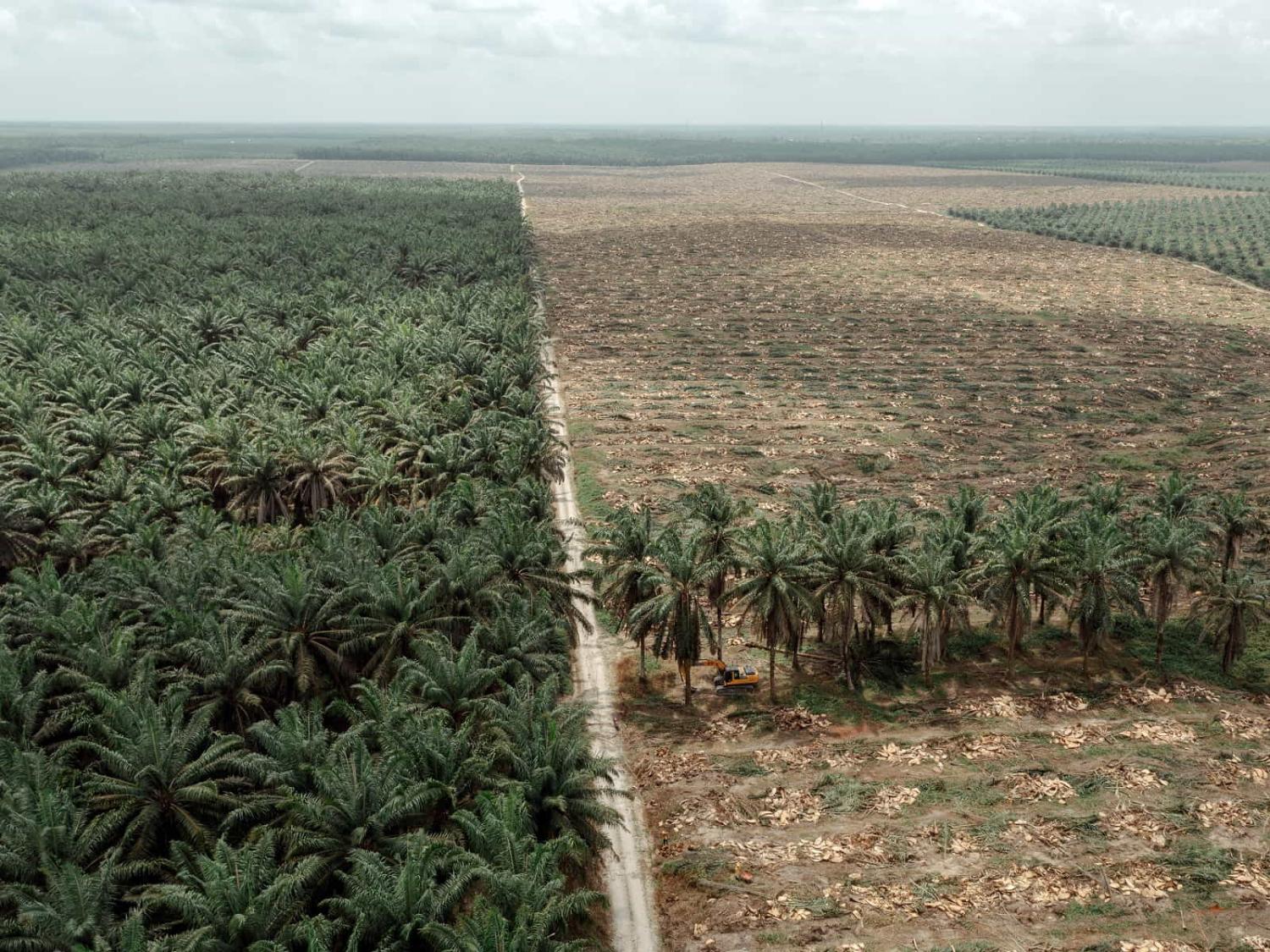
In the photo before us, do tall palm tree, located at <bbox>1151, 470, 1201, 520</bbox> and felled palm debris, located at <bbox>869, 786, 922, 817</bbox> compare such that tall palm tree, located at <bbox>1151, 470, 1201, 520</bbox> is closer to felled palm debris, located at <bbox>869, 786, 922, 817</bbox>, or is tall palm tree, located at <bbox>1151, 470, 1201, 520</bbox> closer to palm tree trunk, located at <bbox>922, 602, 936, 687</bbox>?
palm tree trunk, located at <bbox>922, 602, 936, 687</bbox>

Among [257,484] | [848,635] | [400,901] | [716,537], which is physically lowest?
[848,635]

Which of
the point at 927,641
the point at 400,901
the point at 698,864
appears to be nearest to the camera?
the point at 400,901

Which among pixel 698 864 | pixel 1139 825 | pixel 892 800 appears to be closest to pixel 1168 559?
pixel 1139 825

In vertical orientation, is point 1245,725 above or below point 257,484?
below

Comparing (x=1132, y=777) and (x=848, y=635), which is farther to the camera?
(x=848, y=635)

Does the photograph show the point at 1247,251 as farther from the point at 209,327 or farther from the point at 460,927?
the point at 460,927

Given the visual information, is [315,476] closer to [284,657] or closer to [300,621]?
[300,621]

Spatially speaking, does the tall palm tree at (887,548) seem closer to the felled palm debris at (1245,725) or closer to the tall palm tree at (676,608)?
the tall palm tree at (676,608)

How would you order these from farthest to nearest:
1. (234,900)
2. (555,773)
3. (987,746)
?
1. (987,746)
2. (555,773)
3. (234,900)

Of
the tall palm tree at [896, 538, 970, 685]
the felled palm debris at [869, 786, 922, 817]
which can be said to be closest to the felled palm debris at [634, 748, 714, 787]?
the felled palm debris at [869, 786, 922, 817]
